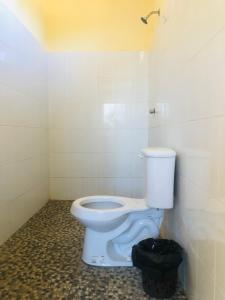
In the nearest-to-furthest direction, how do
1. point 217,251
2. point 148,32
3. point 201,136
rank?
1. point 217,251
2. point 201,136
3. point 148,32

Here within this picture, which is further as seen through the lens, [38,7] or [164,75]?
[38,7]

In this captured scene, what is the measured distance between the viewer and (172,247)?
1.59 m

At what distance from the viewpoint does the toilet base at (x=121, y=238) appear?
183cm

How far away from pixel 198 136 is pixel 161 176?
1.52 ft

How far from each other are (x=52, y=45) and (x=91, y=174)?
5.34ft

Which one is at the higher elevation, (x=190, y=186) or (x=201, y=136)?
(x=201, y=136)

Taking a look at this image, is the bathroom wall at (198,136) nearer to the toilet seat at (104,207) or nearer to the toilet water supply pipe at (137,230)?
the toilet water supply pipe at (137,230)

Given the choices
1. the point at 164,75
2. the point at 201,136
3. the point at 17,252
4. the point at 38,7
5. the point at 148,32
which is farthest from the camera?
the point at 148,32

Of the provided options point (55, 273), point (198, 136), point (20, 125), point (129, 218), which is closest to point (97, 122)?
point (20, 125)

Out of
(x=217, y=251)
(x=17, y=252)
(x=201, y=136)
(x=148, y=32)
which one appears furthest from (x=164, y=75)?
(x=17, y=252)

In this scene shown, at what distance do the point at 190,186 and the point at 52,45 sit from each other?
258 centimetres

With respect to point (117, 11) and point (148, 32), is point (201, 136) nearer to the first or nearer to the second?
point (148, 32)

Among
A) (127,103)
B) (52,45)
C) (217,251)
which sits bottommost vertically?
(217,251)

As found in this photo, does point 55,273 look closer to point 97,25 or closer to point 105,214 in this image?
point 105,214
